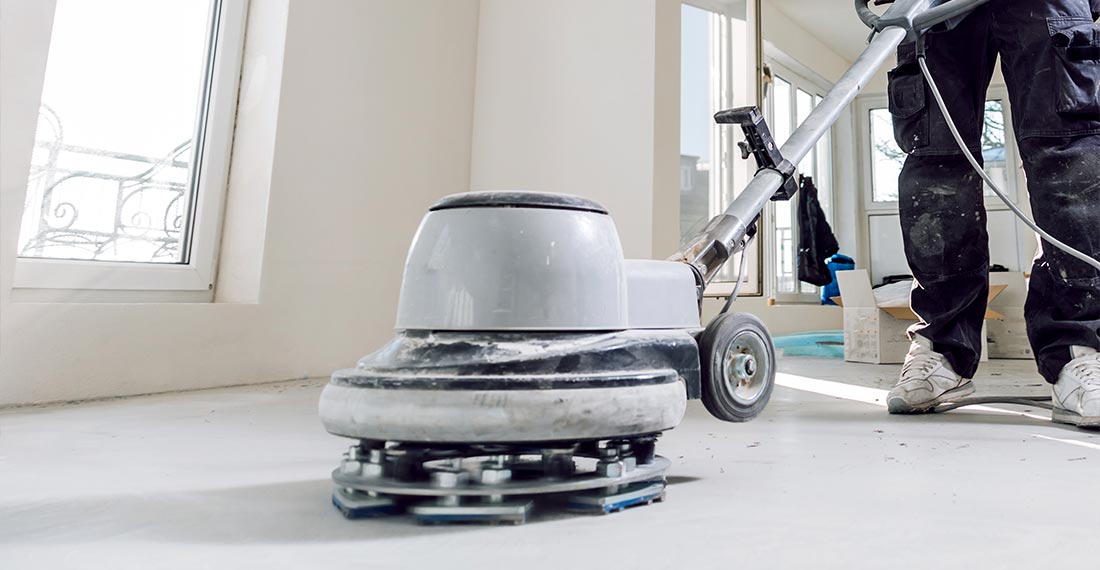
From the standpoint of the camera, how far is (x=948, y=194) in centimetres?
118

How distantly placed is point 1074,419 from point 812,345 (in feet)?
7.22

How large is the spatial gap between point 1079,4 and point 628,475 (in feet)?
3.67

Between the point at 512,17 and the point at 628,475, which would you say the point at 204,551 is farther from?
the point at 512,17

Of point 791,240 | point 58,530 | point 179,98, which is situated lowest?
point 58,530

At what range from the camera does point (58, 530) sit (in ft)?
1.55

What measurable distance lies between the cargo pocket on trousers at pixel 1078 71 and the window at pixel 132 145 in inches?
67.4

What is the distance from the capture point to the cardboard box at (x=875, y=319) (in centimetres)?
258

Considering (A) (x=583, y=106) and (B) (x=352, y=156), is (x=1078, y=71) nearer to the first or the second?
(A) (x=583, y=106)

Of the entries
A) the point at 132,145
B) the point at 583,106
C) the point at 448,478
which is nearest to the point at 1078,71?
the point at 448,478

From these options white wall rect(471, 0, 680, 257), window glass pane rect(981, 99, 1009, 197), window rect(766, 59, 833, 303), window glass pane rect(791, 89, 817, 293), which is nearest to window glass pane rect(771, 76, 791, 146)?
window rect(766, 59, 833, 303)

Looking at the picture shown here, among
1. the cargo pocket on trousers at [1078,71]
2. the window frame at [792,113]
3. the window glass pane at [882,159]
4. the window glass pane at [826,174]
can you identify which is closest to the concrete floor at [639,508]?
the cargo pocket on trousers at [1078,71]

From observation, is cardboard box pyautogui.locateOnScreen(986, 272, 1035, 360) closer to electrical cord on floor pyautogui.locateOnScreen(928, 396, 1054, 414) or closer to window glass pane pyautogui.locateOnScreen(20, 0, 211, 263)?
electrical cord on floor pyautogui.locateOnScreen(928, 396, 1054, 414)

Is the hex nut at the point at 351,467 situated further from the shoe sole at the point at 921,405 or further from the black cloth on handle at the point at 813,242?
the black cloth on handle at the point at 813,242

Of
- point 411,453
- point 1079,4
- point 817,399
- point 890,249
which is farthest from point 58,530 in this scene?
point 890,249
